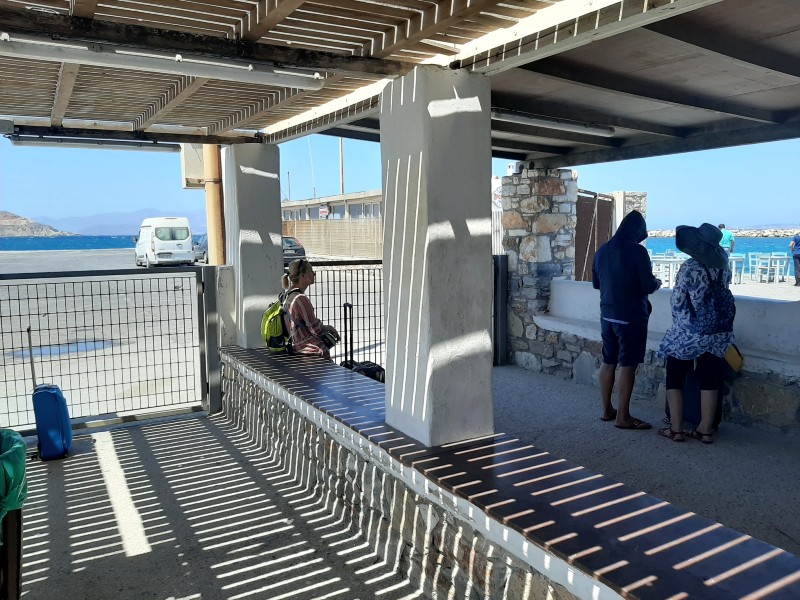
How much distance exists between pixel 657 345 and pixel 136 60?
187 inches

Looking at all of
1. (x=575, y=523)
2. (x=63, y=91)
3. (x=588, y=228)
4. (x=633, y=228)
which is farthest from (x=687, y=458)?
(x=63, y=91)

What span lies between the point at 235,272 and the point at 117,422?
71.9 inches

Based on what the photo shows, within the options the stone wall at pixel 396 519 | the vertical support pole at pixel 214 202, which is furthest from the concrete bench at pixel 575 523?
the vertical support pole at pixel 214 202

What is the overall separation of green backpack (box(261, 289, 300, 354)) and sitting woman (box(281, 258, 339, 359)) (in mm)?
46

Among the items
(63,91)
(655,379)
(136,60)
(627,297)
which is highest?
(63,91)

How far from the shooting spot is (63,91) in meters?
4.11

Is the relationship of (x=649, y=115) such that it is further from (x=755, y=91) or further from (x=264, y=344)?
(x=264, y=344)

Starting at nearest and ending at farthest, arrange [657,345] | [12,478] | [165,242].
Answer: [12,478]
[657,345]
[165,242]

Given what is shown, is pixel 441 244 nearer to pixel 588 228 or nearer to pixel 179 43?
pixel 179 43

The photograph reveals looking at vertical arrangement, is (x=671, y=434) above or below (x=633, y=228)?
below

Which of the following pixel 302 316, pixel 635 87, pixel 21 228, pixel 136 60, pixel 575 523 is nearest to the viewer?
pixel 575 523

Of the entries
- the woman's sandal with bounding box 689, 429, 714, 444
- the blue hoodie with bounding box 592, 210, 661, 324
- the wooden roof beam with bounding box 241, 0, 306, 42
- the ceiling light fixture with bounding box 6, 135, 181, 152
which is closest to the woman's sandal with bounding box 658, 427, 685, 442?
the woman's sandal with bounding box 689, 429, 714, 444

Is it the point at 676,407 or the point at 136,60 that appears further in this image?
the point at 676,407

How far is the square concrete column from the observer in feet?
10.3
